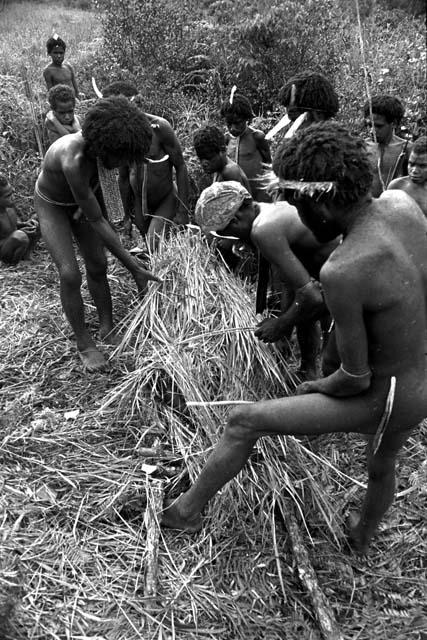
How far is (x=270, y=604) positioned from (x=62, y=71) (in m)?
7.25

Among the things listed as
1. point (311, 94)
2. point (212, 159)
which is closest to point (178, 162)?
point (212, 159)

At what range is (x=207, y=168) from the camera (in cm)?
417

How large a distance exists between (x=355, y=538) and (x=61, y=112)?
510cm

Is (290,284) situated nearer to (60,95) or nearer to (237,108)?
(237,108)

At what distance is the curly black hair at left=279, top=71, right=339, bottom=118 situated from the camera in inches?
152

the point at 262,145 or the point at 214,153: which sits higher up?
the point at 214,153

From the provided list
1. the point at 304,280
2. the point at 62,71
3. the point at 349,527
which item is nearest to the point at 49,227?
the point at 304,280

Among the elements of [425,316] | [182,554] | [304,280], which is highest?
[425,316]

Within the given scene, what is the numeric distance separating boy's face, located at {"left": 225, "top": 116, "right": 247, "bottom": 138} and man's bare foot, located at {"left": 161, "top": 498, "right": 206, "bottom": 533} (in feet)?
10.4

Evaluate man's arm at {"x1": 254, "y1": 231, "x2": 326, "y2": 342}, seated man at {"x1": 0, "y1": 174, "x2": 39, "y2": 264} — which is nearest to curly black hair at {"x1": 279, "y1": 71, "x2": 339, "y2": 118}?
man's arm at {"x1": 254, "y1": 231, "x2": 326, "y2": 342}

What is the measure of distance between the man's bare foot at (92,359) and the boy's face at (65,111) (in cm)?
322

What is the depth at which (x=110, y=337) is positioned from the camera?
4.23m

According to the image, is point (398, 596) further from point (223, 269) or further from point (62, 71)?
point (62, 71)

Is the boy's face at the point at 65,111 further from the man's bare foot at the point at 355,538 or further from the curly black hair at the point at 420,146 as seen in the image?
the man's bare foot at the point at 355,538
